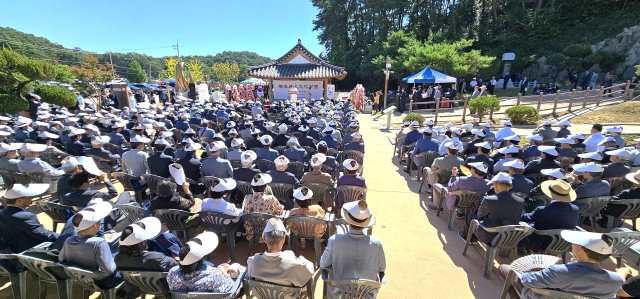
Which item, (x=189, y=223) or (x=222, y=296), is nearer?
(x=222, y=296)

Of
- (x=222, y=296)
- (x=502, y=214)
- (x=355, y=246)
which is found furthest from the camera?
(x=502, y=214)

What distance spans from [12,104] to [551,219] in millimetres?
15595

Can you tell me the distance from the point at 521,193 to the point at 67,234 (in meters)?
5.45

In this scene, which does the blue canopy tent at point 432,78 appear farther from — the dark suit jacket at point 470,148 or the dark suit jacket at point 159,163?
the dark suit jacket at point 159,163

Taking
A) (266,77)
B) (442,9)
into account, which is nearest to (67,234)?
(266,77)

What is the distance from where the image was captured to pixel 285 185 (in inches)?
170

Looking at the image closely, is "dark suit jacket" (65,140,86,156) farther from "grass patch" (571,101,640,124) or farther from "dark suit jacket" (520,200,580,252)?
"grass patch" (571,101,640,124)

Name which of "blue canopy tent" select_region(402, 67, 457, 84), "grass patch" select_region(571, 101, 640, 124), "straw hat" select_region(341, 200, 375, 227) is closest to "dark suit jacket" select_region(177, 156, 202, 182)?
"straw hat" select_region(341, 200, 375, 227)

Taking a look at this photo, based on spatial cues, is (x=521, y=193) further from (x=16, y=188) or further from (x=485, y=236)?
(x=16, y=188)

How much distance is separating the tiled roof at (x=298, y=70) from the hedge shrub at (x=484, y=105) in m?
11.1

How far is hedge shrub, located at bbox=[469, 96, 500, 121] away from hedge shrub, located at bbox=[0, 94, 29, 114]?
59.5 ft

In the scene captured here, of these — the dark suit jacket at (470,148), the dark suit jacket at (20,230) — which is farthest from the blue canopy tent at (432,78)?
the dark suit jacket at (20,230)

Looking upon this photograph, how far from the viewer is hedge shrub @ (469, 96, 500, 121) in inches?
491

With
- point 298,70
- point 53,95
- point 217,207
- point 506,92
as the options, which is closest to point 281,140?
point 217,207
